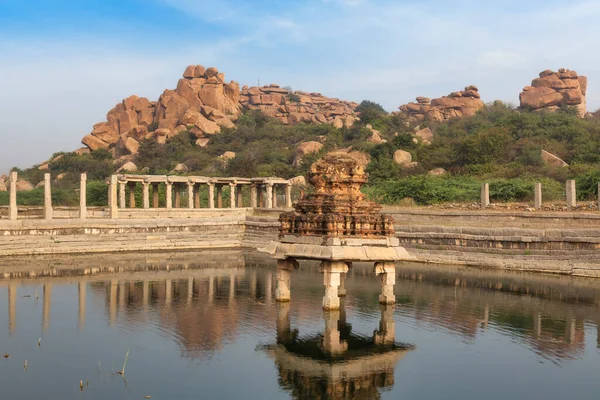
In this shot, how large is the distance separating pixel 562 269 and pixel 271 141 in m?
66.8

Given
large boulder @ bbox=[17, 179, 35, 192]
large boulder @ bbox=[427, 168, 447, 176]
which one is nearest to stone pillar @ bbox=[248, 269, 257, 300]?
large boulder @ bbox=[427, 168, 447, 176]

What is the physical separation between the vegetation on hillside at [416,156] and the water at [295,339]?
61.8 ft

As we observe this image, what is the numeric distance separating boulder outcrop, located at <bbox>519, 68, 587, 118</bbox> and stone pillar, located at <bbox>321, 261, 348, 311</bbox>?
74479 millimetres

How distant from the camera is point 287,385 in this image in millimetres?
11609

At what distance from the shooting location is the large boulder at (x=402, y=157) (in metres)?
60.6

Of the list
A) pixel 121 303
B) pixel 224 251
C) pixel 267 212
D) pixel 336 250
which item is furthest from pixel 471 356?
pixel 267 212

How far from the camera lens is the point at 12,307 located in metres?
18.0

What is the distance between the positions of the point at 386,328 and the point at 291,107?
10749 cm

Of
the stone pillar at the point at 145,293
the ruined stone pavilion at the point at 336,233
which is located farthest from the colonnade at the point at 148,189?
the ruined stone pavilion at the point at 336,233

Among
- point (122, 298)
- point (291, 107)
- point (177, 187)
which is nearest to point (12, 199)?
point (177, 187)

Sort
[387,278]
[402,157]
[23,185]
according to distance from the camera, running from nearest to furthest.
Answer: [387,278], [402,157], [23,185]

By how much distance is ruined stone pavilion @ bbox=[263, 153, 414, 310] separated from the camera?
53.1ft

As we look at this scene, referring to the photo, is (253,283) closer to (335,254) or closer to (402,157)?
(335,254)

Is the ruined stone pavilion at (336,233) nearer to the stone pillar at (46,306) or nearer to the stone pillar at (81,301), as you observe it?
the stone pillar at (81,301)
